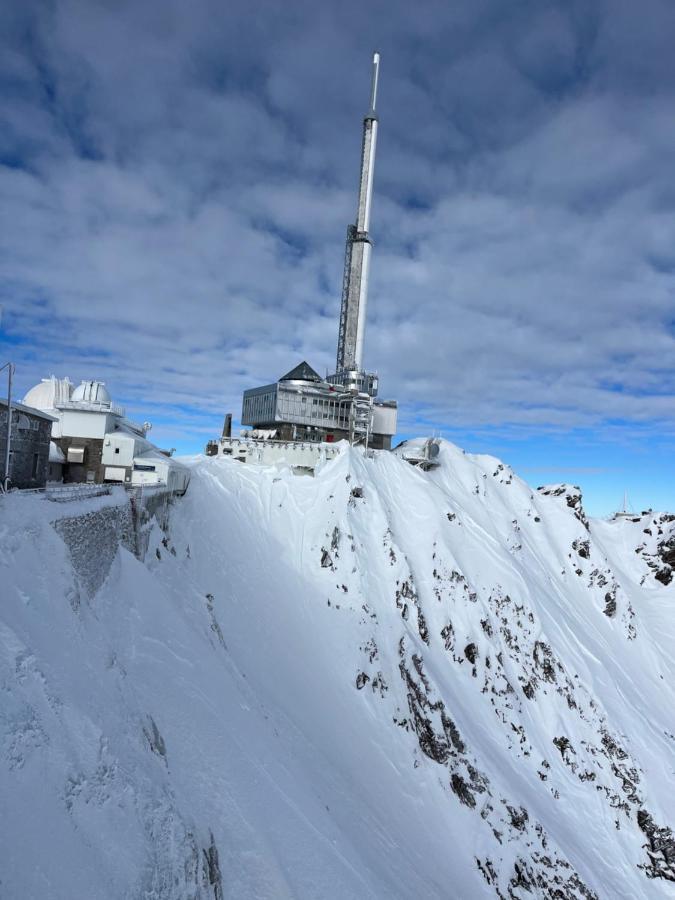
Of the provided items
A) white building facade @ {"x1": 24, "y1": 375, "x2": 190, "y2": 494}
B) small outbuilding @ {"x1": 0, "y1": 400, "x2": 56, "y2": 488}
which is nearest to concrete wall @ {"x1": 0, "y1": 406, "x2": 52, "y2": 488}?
small outbuilding @ {"x1": 0, "y1": 400, "x2": 56, "y2": 488}

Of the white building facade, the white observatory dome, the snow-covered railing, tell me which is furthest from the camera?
the white observatory dome

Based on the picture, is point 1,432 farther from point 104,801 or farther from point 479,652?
point 479,652

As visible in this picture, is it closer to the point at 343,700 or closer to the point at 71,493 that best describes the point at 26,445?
the point at 71,493

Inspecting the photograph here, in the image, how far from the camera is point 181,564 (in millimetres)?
30359

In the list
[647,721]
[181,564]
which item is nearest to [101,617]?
[181,564]


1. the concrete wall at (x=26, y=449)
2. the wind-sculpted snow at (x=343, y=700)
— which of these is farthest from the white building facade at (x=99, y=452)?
the concrete wall at (x=26, y=449)

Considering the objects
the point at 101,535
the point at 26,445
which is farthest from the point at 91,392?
the point at 101,535

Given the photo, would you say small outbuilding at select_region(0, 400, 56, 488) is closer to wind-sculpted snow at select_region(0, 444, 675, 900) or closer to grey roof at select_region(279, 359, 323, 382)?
wind-sculpted snow at select_region(0, 444, 675, 900)

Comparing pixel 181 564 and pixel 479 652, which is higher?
pixel 181 564

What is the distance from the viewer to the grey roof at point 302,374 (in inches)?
2489

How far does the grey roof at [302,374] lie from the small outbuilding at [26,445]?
39.7m

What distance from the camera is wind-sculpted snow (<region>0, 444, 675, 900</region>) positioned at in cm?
1038

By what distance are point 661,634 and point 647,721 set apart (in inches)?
742

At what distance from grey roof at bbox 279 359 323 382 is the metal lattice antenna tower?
6506 mm
